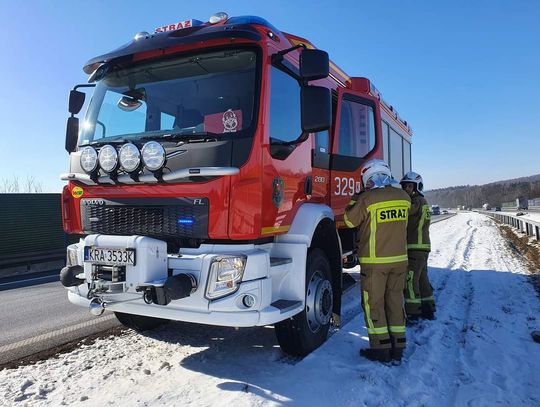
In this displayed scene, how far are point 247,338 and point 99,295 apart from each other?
1.76 meters

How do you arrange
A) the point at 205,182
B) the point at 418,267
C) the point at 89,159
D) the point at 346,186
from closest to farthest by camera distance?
1. the point at 205,182
2. the point at 89,159
3. the point at 346,186
4. the point at 418,267

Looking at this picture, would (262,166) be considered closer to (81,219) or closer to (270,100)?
(270,100)

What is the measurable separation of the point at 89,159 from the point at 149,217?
2.77 feet

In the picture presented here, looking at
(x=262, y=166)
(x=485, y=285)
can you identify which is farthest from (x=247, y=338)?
(x=485, y=285)

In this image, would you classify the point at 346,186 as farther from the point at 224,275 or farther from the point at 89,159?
the point at 89,159

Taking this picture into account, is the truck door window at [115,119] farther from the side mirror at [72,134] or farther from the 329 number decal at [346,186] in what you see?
the 329 number decal at [346,186]

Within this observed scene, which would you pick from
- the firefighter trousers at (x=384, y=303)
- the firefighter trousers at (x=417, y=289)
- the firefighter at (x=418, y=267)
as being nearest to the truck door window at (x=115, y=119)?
the firefighter trousers at (x=384, y=303)

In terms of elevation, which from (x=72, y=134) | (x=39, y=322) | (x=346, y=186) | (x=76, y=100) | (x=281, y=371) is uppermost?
(x=76, y=100)

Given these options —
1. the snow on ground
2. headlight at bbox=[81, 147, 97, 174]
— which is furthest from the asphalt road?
headlight at bbox=[81, 147, 97, 174]

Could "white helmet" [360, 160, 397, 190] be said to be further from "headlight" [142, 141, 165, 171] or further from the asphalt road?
the asphalt road

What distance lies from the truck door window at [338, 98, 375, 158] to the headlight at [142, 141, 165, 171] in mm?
2530

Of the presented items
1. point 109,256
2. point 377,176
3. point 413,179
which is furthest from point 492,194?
point 109,256

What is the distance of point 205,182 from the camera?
346cm

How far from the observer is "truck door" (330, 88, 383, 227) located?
17.3 ft
